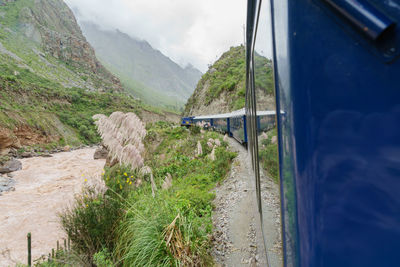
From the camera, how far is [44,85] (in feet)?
146

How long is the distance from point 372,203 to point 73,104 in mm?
49330

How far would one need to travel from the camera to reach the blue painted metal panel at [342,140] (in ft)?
1.87

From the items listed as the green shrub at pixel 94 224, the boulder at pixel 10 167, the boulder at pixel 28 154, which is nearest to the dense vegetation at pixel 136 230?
the green shrub at pixel 94 224

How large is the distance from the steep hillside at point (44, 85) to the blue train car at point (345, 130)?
92.0 ft

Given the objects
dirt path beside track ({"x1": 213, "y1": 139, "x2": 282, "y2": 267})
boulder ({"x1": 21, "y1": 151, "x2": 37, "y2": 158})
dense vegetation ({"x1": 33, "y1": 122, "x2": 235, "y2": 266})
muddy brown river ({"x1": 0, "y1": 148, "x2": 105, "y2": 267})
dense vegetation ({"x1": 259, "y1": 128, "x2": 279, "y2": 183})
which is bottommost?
muddy brown river ({"x1": 0, "y1": 148, "x2": 105, "y2": 267})

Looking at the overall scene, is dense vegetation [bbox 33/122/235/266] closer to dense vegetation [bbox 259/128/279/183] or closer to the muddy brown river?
the muddy brown river

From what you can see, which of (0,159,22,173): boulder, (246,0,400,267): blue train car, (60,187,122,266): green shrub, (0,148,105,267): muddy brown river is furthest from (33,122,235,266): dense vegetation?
(0,159,22,173): boulder

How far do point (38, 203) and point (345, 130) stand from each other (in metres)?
14.6

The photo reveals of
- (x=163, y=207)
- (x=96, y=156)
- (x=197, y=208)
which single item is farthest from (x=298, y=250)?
(x=96, y=156)

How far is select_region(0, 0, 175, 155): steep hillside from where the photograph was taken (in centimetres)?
2688

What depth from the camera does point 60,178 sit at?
51.7ft

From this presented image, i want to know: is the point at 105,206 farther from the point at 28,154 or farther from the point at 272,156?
the point at 28,154

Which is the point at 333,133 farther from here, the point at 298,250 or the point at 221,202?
the point at 221,202

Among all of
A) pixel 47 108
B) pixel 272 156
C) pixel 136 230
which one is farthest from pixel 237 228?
pixel 47 108
